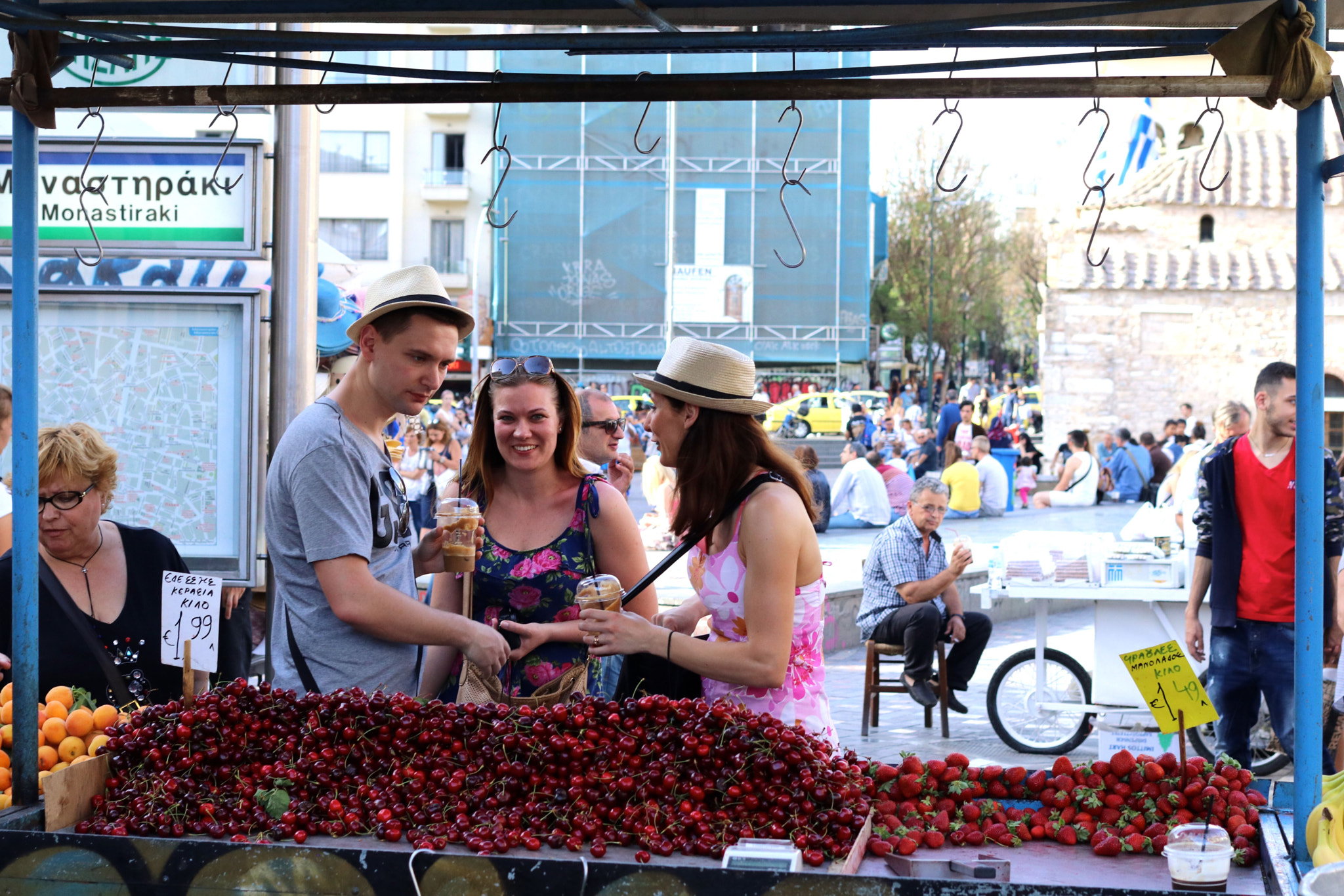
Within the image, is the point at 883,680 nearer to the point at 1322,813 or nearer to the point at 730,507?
the point at 730,507

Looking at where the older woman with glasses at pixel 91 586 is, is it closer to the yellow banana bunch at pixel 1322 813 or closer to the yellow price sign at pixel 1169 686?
the yellow price sign at pixel 1169 686

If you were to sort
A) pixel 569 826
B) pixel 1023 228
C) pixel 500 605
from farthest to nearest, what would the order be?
1. pixel 1023 228
2. pixel 500 605
3. pixel 569 826

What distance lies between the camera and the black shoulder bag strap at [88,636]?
340 cm

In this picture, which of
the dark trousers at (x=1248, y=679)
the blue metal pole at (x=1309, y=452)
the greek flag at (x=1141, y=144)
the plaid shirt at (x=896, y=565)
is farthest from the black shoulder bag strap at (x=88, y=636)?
the greek flag at (x=1141, y=144)

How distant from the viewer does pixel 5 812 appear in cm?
244

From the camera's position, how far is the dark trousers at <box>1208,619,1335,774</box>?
514 cm

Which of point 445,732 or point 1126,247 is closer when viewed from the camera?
point 445,732

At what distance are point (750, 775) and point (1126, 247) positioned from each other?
1182 inches

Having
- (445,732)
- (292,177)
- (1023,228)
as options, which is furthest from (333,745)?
(1023,228)

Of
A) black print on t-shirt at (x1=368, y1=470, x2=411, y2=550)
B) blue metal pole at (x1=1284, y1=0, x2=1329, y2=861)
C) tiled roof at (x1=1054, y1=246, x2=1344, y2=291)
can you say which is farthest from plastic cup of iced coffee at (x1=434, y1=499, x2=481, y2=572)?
tiled roof at (x1=1054, y1=246, x2=1344, y2=291)

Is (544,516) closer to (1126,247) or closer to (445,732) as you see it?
(445,732)

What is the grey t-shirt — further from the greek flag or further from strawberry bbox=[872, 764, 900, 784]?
the greek flag

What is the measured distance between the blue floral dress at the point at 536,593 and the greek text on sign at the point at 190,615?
0.62 meters

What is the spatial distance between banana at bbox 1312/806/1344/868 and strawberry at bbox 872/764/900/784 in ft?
2.58
